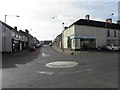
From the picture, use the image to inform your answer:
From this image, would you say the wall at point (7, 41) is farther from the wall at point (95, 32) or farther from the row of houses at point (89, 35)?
the wall at point (95, 32)

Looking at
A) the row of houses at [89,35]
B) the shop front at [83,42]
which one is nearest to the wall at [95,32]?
the row of houses at [89,35]

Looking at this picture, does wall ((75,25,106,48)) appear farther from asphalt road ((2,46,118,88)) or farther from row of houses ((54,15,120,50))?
asphalt road ((2,46,118,88))

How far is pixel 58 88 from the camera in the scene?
347 inches

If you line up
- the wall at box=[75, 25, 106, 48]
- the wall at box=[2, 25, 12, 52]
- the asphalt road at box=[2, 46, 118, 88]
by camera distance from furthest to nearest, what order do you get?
the wall at box=[2, 25, 12, 52] → the wall at box=[75, 25, 106, 48] → the asphalt road at box=[2, 46, 118, 88]

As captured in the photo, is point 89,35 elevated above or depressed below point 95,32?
below

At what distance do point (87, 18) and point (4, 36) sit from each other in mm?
22282

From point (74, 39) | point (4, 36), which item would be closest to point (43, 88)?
point (74, 39)

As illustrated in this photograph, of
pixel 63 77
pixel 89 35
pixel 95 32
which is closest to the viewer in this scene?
pixel 63 77

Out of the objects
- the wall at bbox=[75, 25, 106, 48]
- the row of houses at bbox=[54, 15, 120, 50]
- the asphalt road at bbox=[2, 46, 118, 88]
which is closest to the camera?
the asphalt road at bbox=[2, 46, 118, 88]

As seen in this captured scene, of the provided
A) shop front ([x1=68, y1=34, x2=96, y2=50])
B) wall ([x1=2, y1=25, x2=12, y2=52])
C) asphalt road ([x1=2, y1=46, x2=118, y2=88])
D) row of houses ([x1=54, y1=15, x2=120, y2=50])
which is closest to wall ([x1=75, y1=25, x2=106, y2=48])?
row of houses ([x1=54, y1=15, x2=120, y2=50])

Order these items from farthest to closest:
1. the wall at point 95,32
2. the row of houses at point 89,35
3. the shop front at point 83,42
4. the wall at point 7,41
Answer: the wall at point 7,41 → the wall at point 95,32 → the row of houses at point 89,35 → the shop front at point 83,42

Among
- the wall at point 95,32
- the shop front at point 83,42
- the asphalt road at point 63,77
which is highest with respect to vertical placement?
the wall at point 95,32

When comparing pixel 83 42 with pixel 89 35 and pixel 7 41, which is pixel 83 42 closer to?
pixel 89 35

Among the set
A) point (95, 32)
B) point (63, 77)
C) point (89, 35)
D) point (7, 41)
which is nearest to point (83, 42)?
point (89, 35)
